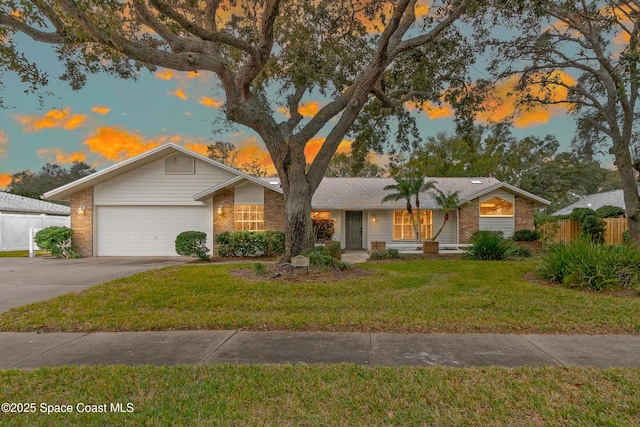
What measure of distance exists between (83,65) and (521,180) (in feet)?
114

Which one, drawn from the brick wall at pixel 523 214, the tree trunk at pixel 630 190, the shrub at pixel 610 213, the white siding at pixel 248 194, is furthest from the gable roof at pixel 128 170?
the shrub at pixel 610 213

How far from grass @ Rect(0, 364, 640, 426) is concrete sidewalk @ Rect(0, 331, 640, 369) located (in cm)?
30

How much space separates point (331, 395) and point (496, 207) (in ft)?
57.0

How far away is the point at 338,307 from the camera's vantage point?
5.81 metres

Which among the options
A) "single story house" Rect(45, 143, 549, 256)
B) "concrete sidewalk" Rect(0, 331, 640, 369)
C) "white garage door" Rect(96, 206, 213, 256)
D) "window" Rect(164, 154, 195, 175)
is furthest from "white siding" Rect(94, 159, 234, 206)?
"concrete sidewalk" Rect(0, 331, 640, 369)

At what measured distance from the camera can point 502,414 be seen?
8.47 feet

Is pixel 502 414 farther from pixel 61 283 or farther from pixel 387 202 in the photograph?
pixel 387 202

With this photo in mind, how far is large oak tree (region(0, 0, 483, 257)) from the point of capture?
23.5ft

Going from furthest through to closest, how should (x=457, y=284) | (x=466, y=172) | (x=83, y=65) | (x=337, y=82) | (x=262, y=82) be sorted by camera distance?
(x=466, y=172), (x=262, y=82), (x=337, y=82), (x=83, y=65), (x=457, y=284)

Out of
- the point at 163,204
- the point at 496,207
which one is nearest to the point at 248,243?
the point at 163,204

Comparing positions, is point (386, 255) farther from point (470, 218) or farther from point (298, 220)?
point (470, 218)

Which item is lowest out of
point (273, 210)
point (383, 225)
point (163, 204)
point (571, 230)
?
point (571, 230)

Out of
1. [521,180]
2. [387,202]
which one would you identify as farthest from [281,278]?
[521,180]

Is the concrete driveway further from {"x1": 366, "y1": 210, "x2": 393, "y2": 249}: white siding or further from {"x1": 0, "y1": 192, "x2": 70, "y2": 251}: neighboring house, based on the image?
{"x1": 366, "y1": 210, "x2": 393, "y2": 249}: white siding
